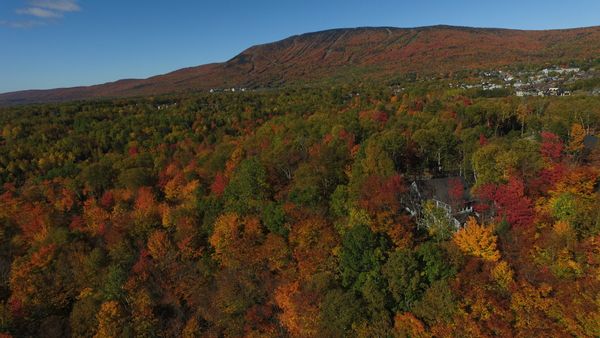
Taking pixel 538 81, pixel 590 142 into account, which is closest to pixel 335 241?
pixel 590 142

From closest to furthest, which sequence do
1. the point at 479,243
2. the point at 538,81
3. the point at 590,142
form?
1. the point at 479,243
2. the point at 590,142
3. the point at 538,81

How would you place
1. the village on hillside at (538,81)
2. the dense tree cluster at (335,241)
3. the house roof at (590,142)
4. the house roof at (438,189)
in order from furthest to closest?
1. the village on hillside at (538,81)
2. the house roof at (590,142)
3. the house roof at (438,189)
4. the dense tree cluster at (335,241)

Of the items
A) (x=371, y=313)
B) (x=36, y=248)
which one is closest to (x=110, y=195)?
(x=36, y=248)

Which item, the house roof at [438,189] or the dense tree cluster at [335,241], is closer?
the dense tree cluster at [335,241]

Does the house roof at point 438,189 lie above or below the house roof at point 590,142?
below

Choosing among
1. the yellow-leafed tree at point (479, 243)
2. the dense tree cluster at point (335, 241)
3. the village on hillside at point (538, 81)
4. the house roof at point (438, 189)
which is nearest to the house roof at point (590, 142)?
the dense tree cluster at point (335, 241)

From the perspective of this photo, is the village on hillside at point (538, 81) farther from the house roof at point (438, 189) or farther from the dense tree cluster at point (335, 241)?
the house roof at point (438, 189)

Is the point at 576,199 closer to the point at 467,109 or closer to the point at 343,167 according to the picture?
the point at 343,167

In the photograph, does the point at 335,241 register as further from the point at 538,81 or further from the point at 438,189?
the point at 538,81

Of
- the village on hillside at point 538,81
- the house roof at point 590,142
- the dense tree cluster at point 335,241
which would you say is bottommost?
the dense tree cluster at point 335,241
